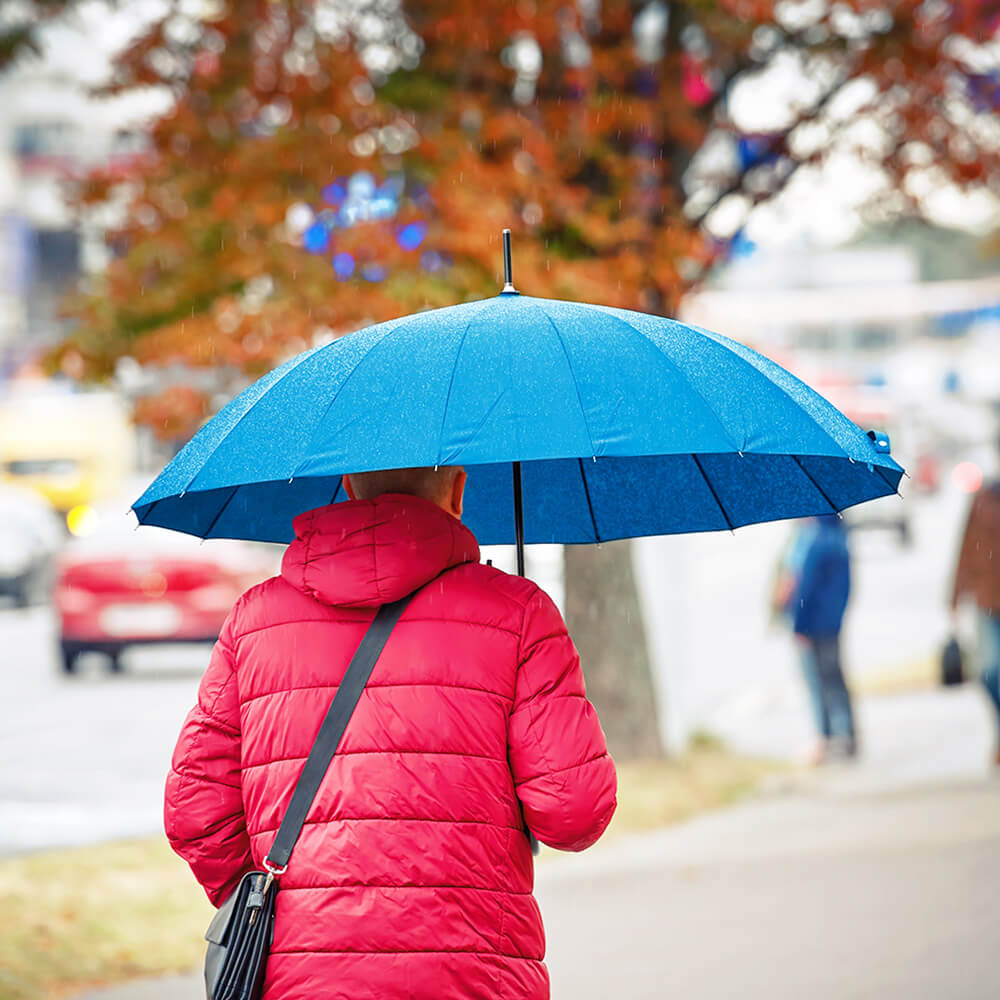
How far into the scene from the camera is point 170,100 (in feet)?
25.7

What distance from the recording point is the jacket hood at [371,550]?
7.91 feet

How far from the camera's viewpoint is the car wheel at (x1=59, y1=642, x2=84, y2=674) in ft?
46.3

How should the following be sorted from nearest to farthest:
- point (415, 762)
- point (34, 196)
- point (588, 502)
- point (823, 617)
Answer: point (415, 762) → point (588, 502) → point (823, 617) → point (34, 196)

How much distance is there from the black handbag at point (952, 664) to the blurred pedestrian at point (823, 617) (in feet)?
2.12

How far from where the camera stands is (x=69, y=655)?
46.9ft

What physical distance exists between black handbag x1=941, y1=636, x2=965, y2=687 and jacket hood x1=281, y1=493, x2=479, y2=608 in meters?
7.07

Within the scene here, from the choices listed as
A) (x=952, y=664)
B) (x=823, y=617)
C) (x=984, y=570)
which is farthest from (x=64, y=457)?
(x=984, y=570)

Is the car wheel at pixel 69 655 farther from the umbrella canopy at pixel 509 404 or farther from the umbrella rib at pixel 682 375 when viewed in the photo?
the umbrella rib at pixel 682 375

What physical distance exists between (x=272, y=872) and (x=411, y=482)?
711 millimetres

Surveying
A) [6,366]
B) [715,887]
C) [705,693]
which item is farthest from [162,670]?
[6,366]

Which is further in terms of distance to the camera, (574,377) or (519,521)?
(519,521)

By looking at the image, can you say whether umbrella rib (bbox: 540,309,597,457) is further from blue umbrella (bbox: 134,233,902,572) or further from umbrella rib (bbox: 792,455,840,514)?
umbrella rib (bbox: 792,455,840,514)

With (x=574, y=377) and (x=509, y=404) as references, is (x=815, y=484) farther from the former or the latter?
(x=509, y=404)

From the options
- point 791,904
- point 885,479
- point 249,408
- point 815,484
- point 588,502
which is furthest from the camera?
point 791,904
